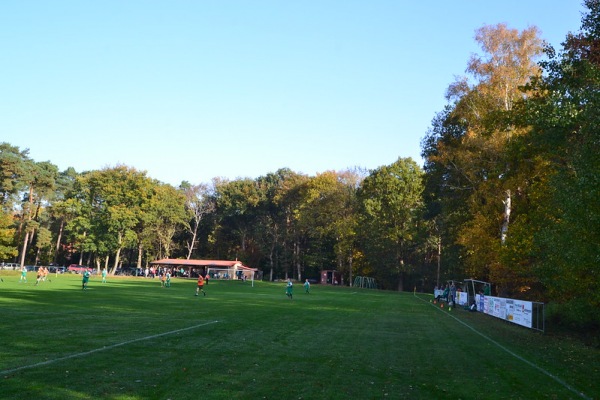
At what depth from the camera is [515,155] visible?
2888 cm

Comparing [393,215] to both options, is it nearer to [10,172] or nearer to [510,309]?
[510,309]

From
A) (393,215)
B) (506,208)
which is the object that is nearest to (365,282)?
(393,215)

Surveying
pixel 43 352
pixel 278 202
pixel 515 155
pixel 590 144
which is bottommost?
pixel 43 352

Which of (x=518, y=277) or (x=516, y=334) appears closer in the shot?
(x=516, y=334)

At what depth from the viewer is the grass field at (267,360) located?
8789 mm

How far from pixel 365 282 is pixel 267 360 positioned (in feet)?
235

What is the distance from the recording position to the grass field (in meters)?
8.79

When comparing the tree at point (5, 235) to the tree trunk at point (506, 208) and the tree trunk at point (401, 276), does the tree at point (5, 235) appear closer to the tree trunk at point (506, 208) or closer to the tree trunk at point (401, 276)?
the tree trunk at point (401, 276)

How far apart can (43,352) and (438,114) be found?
36705 mm

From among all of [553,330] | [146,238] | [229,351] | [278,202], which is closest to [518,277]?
[553,330]

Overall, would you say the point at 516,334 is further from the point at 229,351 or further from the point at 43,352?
the point at 43,352

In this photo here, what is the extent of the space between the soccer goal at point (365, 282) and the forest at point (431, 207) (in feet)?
6.95

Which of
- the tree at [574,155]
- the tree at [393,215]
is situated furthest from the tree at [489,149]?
the tree at [393,215]

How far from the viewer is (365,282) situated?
81.9 metres
